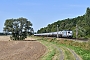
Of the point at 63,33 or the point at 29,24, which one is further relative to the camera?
the point at 29,24

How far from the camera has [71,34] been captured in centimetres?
8744


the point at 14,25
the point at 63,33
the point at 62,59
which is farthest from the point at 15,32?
the point at 62,59

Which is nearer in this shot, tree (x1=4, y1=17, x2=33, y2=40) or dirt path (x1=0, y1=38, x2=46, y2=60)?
dirt path (x1=0, y1=38, x2=46, y2=60)

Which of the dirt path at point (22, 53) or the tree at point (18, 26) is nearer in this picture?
the dirt path at point (22, 53)

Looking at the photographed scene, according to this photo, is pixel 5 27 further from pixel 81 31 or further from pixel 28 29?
pixel 81 31

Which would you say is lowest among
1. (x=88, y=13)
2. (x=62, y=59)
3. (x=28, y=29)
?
(x=62, y=59)

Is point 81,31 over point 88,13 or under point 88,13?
under

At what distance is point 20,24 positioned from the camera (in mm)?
101875

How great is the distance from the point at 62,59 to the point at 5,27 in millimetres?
81867

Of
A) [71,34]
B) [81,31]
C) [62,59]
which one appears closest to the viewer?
[62,59]

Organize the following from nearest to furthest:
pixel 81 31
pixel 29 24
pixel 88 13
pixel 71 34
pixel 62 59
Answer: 1. pixel 62 59
2. pixel 71 34
3. pixel 81 31
4. pixel 29 24
5. pixel 88 13

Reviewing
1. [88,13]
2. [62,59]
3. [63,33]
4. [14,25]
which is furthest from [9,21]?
[62,59]

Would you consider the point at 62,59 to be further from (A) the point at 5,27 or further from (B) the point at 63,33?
(A) the point at 5,27

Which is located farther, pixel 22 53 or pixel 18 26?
pixel 18 26
